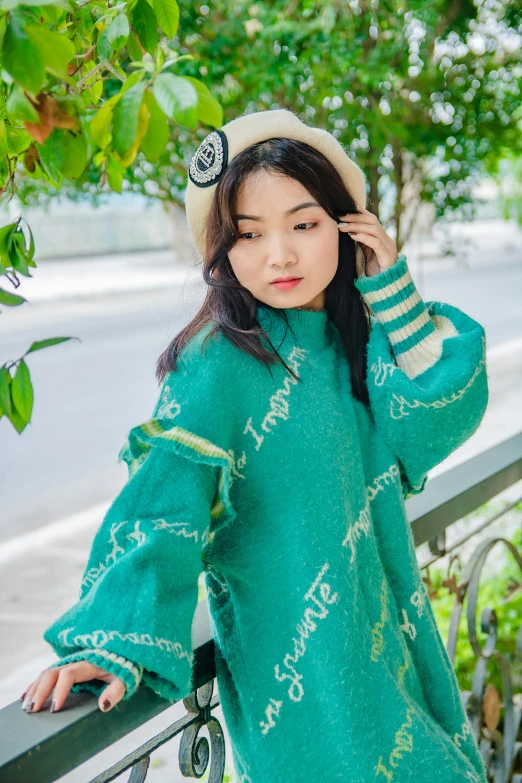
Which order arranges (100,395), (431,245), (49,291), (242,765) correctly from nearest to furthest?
(242,765) → (100,395) → (49,291) → (431,245)

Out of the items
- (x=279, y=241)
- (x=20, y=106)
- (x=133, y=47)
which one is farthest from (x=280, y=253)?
(x=20, y=106)

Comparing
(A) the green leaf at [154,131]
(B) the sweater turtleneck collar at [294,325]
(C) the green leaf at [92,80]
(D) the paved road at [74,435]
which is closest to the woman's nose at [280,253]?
(B) the sweater turtleneck collar at [294,325]

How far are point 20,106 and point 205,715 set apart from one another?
0.96m

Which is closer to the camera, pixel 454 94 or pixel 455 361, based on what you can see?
pixel 455 361

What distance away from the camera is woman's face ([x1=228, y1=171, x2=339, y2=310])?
130cm

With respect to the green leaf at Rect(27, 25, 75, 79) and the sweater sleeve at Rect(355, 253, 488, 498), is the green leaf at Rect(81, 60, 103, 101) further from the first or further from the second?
the sweater sleeve at Rect(355, 253, 488, 498)

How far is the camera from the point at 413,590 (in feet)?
4.55

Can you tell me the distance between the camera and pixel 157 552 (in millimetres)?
1049

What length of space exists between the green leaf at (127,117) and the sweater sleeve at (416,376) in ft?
2.59

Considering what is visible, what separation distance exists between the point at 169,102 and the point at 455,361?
881mm

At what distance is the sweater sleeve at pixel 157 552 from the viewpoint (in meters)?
1.00

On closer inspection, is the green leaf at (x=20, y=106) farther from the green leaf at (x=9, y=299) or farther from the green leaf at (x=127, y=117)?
the green leaf at (x=9, y=299)

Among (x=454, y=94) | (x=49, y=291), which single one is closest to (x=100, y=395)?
(x=454, y=94)

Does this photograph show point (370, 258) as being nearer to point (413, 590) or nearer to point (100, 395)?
point (413, 590)
